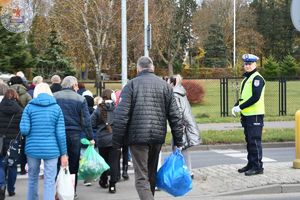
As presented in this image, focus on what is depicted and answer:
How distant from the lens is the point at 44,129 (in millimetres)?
8055

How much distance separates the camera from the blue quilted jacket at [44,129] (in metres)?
8.05

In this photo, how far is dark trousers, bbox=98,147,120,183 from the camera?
977 centimetres

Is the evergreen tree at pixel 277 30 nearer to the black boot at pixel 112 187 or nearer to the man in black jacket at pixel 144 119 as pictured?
the black boot at pixel 112 187

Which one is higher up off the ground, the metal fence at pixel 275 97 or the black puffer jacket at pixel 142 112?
the black puffer jacket at pixel 142 112

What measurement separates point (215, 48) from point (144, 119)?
78.1 metres

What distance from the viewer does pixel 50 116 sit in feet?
26.5

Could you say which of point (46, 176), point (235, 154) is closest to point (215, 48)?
point (235, 154)

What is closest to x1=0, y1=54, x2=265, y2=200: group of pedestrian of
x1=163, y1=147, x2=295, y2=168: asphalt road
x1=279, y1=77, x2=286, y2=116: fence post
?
x1=163, y1=147, x2=295, y2=168: asphalt road

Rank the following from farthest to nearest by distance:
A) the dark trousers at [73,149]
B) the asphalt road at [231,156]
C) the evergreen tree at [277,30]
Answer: the evergreen tree at [277,30] < the asphalt road at [231,156] < the dark trousers at [73,149]

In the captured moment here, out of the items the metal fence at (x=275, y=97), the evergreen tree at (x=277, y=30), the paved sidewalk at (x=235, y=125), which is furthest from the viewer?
the evergreen tree at (x=277, y=30)

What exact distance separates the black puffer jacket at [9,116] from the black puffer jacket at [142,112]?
101 inches

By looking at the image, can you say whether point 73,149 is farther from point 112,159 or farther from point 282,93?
point 282,93

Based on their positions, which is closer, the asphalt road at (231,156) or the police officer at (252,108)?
the police officer at (252,108)

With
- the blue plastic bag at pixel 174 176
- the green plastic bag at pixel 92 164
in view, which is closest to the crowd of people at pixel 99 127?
the blue plastic bag at pixel 174 176
